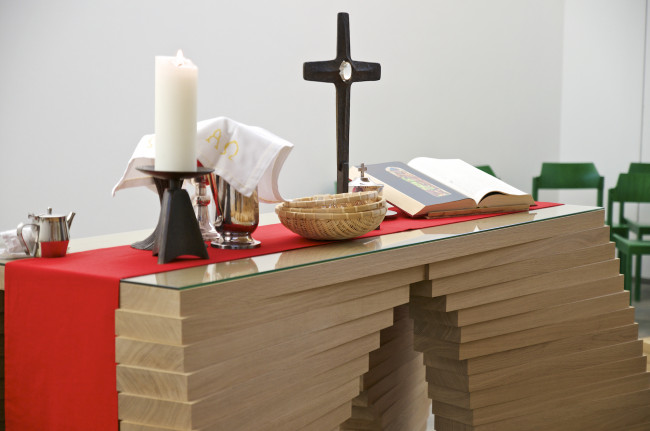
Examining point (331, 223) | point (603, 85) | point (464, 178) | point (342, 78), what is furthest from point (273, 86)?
point (603, 85)

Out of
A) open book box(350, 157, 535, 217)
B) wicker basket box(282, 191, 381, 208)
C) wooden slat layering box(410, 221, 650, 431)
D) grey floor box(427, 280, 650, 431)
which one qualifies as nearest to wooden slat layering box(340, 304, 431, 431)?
wooden slat layering box(410, 221, 650, 431)

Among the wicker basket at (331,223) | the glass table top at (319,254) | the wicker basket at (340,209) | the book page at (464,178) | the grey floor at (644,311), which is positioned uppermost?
the book page at (464,178)

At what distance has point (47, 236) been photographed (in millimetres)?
1436

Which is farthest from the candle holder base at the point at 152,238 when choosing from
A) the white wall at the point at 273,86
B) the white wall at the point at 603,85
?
the white wall at the point at 603,85

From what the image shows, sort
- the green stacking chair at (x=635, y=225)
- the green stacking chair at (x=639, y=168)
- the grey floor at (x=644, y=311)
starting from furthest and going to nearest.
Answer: the green stacking chair at (x=639, y=168)
the green stacking chair at (x=635, y=225)
the grey floor at (x=644, y=311)

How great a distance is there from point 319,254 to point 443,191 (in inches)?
29.9

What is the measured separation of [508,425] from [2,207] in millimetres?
2278

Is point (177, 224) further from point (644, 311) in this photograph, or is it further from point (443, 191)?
point (644, 311)

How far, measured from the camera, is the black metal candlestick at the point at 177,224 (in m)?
1.37

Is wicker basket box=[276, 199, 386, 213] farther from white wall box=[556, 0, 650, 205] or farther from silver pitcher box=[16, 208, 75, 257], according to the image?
white wall box=[556, 0, 650, 205]

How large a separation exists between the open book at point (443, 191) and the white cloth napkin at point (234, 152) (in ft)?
2.03

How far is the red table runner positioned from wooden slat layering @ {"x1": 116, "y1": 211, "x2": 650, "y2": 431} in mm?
44

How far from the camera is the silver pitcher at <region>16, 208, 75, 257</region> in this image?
1.44m

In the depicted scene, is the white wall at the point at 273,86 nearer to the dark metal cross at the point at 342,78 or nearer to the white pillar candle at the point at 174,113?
the dark metal cross at the point at 342,78
